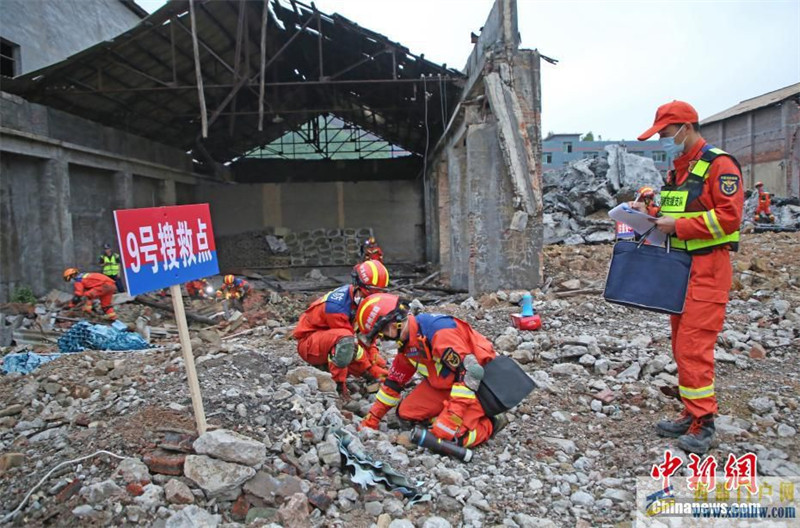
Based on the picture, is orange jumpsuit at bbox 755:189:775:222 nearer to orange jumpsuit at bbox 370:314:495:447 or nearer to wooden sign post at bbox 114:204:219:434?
orange jumpsuit at bbox 370:314:495:447

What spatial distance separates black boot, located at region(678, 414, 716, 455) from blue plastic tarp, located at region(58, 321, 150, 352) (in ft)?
22.7

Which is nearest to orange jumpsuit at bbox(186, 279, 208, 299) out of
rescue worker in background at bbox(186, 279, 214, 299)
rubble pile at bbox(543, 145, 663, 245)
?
rescue worker in background at bbox(186, 279, 214, 299)

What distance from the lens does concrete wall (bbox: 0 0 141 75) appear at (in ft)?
40.0

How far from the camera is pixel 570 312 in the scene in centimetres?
683

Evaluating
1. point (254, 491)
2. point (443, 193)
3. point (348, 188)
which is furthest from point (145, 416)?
point (348, 188)

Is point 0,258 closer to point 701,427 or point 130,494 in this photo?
point 130,494

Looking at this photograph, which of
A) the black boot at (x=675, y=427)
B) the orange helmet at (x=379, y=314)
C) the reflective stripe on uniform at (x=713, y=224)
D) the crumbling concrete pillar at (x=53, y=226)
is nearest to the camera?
the reflective stripe on uniform at (x=713, y=224)

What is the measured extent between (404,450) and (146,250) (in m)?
1.98

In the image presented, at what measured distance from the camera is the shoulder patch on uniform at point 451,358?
3323mm

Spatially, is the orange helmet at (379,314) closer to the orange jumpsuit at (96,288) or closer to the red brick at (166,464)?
the red brick at (166,464)

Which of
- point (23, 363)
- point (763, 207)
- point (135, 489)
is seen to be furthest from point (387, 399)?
point (763, 207)

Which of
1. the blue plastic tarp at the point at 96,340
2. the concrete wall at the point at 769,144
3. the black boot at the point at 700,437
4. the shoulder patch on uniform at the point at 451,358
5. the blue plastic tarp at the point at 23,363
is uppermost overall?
the concrete wall at the point at 769,144

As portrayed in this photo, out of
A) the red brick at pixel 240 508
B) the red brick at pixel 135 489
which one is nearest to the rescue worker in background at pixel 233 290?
the red brick at pixel 135 489

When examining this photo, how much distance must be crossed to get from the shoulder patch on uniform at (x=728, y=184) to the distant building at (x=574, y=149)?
35.4 m
